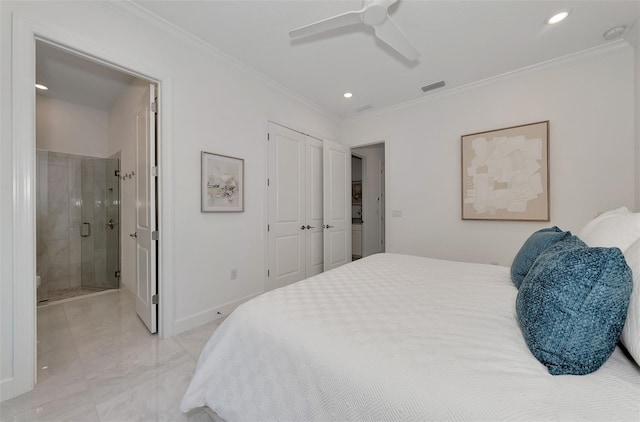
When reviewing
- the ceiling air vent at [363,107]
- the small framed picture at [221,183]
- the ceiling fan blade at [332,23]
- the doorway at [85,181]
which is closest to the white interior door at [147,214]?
the small framed picture at [221,183]

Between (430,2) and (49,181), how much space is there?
5.05 metres

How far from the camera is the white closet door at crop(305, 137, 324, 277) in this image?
379cm

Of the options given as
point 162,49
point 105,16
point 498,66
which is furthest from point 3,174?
point 498,66

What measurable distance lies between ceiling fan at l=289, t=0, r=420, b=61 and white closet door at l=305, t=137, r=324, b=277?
2086mm

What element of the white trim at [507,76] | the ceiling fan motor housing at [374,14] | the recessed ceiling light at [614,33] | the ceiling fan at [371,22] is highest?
the recessed ceiling light at [614,33]

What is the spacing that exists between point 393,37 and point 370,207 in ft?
13.4

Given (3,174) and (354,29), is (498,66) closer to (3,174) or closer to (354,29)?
(354,29)

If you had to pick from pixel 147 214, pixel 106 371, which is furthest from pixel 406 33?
pixel 106 371

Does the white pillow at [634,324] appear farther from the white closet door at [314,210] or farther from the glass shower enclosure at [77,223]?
the glass shower enclosure at [77,223]

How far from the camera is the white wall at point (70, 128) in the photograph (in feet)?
11.3

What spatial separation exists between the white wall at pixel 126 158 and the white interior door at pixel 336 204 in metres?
2.52

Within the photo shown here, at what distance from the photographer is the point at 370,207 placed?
5.64 m

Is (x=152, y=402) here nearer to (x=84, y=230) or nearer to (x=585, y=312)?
(x=585, y=312)

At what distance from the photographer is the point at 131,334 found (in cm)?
228
